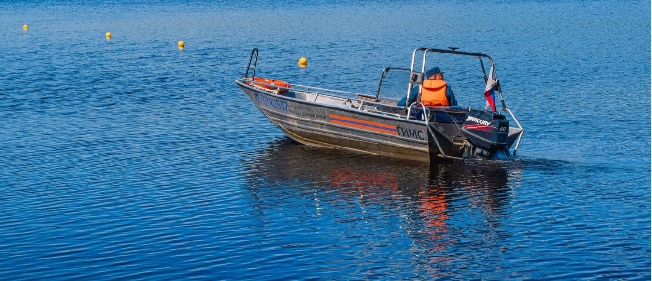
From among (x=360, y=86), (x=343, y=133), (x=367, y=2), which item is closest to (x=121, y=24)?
(x=367, y=2)

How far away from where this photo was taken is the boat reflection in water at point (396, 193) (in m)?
13.9

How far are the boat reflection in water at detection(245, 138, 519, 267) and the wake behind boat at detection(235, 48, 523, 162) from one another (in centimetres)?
25

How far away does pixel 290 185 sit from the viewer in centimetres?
1723

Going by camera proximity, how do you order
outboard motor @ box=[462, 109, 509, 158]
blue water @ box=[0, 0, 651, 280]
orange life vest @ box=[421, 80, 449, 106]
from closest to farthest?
1. blue water @ box=[0, 0, 651, 280]
2. outboard motor @ box=[462, 109, 509, 158]
3. orange life vest @ box=[421, 80, 449, 106]

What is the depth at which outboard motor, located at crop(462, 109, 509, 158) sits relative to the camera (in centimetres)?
1767

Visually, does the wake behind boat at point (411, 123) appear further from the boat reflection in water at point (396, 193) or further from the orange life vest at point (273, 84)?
the boat reflection in water at point (396, 193)

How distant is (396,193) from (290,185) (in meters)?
1.97

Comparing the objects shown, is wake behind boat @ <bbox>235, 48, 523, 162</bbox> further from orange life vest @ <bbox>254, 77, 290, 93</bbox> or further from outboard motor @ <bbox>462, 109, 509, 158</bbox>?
orange life vest @ <bbox>254, 77, 290, 93</bbox>

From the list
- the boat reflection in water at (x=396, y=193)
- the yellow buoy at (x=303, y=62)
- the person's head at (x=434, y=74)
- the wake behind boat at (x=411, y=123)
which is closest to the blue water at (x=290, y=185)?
the boat reflection in water at (x=396, y=193)


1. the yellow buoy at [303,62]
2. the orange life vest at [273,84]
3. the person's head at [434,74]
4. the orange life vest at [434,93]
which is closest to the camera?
the orange life vest at [434,93]

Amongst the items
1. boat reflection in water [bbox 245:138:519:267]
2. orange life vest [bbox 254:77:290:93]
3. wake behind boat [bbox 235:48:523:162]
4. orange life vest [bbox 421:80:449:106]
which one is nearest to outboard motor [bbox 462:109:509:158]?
wake behind boat [bbox 235:48:523:162]

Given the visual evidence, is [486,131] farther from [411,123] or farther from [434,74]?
[434,74]

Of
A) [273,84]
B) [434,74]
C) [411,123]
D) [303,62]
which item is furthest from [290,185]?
[303,62]

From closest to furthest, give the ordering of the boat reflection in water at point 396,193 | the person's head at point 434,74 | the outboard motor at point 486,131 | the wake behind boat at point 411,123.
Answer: the boat reflection in water at point 396,193, the outboard motor at point 486,131, the wake behind boat at point 411,123, the person's head at point 434,74
